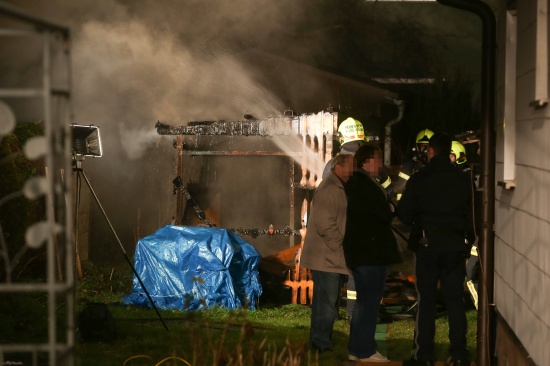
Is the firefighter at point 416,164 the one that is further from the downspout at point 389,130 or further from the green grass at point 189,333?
the downspout at point 389,130

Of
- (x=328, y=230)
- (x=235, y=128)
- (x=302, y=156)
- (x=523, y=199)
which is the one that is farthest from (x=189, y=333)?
(x=235, y=128)

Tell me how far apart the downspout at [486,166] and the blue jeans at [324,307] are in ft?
5.29

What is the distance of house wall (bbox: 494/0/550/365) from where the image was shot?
527 centimetres

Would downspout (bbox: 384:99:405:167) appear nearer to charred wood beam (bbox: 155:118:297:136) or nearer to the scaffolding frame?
charred wood beam (bbox: 155:118:297:136)

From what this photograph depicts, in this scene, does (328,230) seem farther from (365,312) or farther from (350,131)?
(350,131)

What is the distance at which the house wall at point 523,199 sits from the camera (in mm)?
5270

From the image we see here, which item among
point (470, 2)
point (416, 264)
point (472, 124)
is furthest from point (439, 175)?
point (472, 124)

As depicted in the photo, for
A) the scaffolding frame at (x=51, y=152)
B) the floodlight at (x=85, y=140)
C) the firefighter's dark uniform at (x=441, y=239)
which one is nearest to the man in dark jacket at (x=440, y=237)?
the firefighter's dark uniform at (x=441, y=239)

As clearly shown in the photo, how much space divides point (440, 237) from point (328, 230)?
1.15 meters

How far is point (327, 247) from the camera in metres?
8.23

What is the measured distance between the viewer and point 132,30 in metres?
16.2

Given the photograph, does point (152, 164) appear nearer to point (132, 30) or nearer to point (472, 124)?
point (132, 30)

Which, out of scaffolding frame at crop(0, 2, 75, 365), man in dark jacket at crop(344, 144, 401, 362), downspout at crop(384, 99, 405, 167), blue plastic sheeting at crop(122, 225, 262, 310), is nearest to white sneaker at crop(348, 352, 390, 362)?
man in dark jacket at crop(344, 144, 401, 362)

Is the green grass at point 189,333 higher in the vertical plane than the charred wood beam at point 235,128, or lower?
lower
